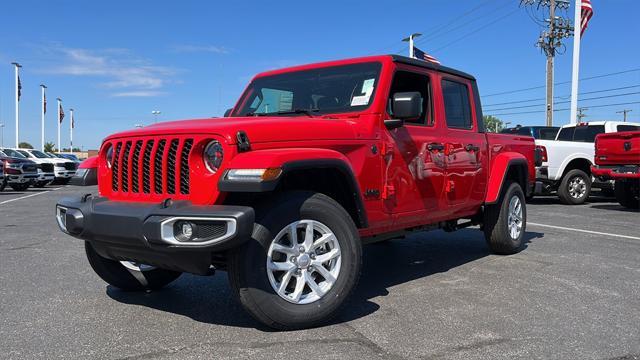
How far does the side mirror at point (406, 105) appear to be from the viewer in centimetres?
433

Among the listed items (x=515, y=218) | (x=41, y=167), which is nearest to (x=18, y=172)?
(x=41, y=167)

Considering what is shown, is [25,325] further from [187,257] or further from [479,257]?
[479,257]

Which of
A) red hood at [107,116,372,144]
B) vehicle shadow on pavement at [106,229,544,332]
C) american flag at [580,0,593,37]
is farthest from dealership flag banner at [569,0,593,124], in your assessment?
red hood at [107,116,372,144]

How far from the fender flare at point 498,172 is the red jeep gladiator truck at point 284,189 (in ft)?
3.06

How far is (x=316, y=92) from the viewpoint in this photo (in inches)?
194

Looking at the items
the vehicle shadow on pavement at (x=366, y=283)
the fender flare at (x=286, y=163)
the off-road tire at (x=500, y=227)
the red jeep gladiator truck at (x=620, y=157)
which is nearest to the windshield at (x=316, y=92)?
the fender flare at (x=286, y=163)

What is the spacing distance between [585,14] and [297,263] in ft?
71.6

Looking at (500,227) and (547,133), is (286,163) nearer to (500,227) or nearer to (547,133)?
(500,227)

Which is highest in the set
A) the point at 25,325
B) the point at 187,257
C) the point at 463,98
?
the point at 463,98

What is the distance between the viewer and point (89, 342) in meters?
3.49

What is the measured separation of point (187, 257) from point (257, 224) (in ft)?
1.53

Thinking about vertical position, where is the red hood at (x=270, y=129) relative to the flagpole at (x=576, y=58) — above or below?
below

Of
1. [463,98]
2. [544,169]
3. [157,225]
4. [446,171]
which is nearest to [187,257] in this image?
[157,225]

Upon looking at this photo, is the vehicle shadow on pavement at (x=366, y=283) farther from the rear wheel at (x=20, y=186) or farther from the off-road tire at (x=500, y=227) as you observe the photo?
the rear wheel at (x=20, y=186)
